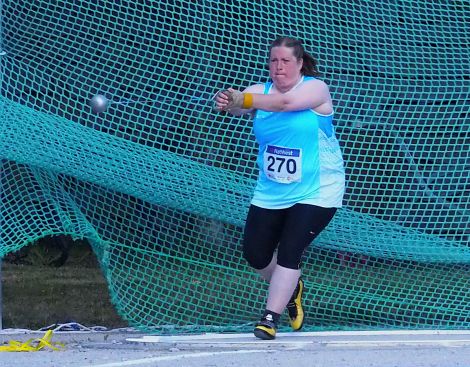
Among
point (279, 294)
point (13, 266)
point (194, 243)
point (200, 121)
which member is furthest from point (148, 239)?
point (13, 266)

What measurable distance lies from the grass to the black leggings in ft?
4.42

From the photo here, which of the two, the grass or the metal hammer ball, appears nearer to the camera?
the metal hammer ball

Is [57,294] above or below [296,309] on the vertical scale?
below

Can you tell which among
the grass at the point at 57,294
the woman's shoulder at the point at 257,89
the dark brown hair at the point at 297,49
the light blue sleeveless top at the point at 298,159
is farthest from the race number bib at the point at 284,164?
the grass at the point at 57,294

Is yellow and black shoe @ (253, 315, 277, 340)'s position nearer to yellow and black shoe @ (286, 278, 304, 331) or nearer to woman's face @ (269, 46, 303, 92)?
yellow and black shoe @ (286, 278, 304, 331)

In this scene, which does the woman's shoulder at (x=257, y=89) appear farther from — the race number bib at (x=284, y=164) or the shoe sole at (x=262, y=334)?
the shoe sole at (x=262, y=334)

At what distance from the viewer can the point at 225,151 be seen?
6.89 meters

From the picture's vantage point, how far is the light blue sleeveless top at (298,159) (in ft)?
19.3

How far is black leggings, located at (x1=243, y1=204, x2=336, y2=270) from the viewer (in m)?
5.89

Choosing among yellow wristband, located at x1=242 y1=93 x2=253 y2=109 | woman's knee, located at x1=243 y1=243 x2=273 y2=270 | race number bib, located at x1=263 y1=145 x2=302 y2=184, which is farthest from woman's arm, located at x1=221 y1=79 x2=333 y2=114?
woman's knee, located at x1=243 y1=243 x2=273 y2=270

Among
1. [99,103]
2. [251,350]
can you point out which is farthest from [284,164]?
[99,103]

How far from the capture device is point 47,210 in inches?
254

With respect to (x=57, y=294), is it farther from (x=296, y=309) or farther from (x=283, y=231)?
(x=283, y=231)

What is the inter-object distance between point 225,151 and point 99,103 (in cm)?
81
